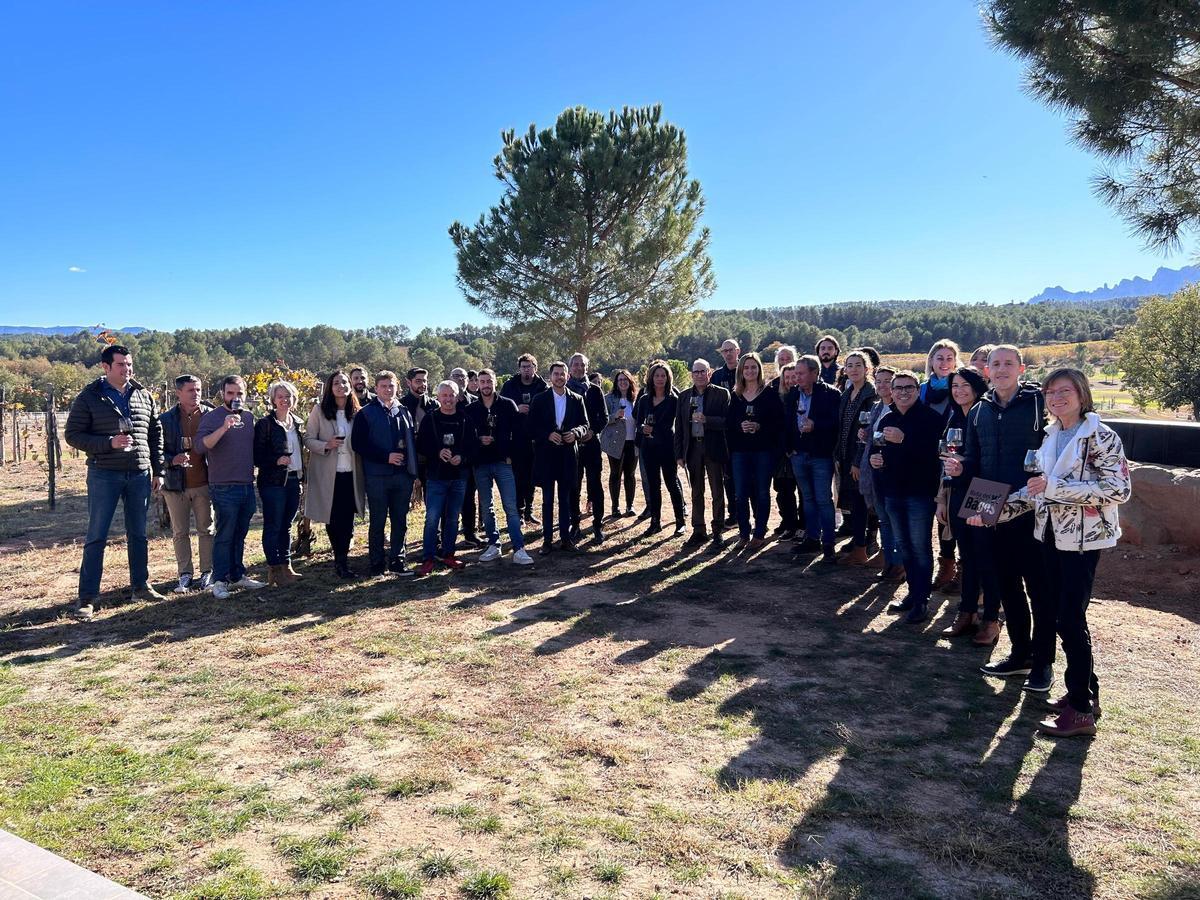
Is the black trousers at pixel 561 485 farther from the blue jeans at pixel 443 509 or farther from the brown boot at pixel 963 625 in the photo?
the brown boot at pixel 963 625

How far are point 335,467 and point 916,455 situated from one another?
15.2 feet

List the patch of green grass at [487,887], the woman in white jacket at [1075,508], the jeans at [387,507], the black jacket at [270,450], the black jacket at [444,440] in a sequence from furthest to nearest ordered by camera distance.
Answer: the black jacket at [444,440] → the jeans at [387,507] → the black jacket at [270,450] → the woman in white jacket at [1075,508] → the patch of green grass at [487,887]

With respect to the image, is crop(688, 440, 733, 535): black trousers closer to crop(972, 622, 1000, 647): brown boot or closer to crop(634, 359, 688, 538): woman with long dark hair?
crop(634, 359, 688, 538): woman with long dark hair

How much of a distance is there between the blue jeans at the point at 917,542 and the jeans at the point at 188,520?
540 centimetres

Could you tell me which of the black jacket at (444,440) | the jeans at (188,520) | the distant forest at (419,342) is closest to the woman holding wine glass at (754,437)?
the black jacket at (444,440)

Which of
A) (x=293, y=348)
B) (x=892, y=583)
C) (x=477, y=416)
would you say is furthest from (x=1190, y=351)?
(x=293, y=348)

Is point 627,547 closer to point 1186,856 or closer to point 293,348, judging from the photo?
point 1186,856

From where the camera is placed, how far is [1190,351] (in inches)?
908

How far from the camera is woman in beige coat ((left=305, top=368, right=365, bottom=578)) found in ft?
20.6

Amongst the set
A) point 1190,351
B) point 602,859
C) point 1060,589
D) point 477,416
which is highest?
point 1190,351

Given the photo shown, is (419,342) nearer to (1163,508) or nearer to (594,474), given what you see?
(594,474)

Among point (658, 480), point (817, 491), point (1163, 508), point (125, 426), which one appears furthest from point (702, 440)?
point (125, 426)

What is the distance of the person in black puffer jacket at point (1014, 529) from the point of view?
3.93m

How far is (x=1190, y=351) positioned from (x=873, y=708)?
85.7 feet
